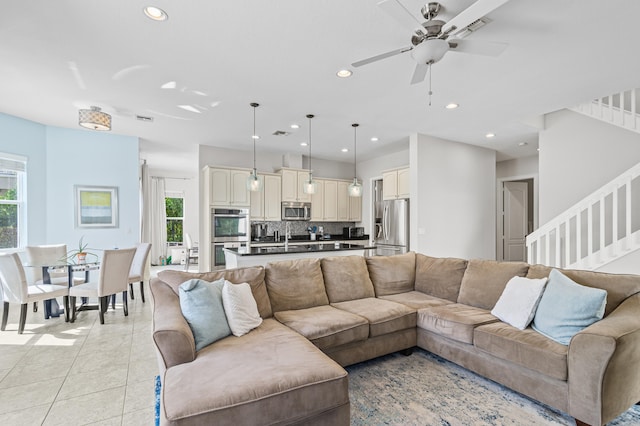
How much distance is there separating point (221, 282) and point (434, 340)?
1.91 metres

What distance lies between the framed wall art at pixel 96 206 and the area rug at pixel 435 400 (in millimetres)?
4040

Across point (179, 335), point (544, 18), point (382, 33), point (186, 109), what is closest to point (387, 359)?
point (179, 335)

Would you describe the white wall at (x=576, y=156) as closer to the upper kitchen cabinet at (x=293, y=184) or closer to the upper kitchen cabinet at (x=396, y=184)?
the upper kitchen cabinet at (x=396, y=184)

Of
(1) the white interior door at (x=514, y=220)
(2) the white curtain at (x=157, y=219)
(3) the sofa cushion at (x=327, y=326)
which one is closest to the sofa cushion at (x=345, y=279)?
(3) the sofa cushion at (x=327, y=326)

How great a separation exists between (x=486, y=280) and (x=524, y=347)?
93cm

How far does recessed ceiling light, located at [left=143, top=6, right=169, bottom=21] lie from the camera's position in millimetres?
2114

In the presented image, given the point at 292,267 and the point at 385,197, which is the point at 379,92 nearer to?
the point at 292,267

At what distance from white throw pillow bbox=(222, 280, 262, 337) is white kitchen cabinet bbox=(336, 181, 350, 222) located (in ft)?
16.4

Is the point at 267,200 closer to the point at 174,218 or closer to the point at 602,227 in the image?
the point at 174,218

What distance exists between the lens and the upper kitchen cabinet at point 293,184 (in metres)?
6.53

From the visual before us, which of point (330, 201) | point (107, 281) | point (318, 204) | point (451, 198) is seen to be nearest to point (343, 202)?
point (330, 201)

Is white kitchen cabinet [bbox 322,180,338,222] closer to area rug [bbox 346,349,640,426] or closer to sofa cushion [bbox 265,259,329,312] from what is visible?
sofa cushion [bbox 265,259,329,312]

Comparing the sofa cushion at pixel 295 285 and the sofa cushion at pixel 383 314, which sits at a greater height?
the sofa cushion at pixel 295 285

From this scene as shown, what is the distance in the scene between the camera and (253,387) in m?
1.48
